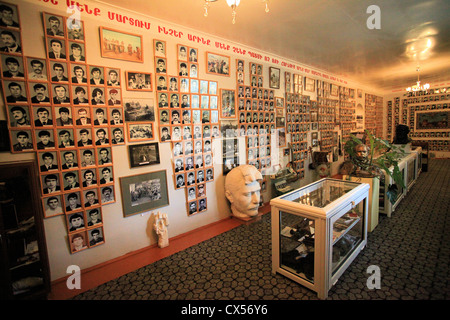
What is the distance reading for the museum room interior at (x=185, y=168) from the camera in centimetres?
220

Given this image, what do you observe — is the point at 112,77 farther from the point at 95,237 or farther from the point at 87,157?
the point at 95,237

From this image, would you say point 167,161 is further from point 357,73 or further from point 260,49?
point 357,73

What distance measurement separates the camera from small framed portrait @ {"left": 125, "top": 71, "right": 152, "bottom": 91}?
114 inches

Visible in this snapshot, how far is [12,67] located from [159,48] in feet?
5.42

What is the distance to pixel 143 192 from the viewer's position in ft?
10.1

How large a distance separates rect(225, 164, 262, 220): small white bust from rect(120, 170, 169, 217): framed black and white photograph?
1.15 m

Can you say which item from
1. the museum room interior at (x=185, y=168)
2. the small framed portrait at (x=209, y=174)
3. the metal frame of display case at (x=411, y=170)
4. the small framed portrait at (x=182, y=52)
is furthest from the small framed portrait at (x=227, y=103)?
the metal frame of display case at (x=411, y=170)

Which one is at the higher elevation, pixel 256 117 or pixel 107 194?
pixel 256 117

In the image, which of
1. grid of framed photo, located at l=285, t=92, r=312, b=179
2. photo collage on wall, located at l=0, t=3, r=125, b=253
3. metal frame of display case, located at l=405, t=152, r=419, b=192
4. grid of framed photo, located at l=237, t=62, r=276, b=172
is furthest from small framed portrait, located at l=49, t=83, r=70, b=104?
metal frame of display case, located at l=405, t=152, r=419, b=192

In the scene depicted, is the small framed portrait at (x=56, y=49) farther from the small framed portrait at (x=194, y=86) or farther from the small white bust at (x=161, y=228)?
the small white bust at (x=161, y=228)

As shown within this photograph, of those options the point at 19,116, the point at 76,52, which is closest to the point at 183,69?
the point at 76,52

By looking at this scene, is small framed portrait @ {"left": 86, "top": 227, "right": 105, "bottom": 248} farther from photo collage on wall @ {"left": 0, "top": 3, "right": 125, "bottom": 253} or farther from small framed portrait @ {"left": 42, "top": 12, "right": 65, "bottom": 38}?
small framed portrait @ {"left": 42, "top": 12, "right": 65, "bottom": 38}

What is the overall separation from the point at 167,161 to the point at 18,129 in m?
1.68
